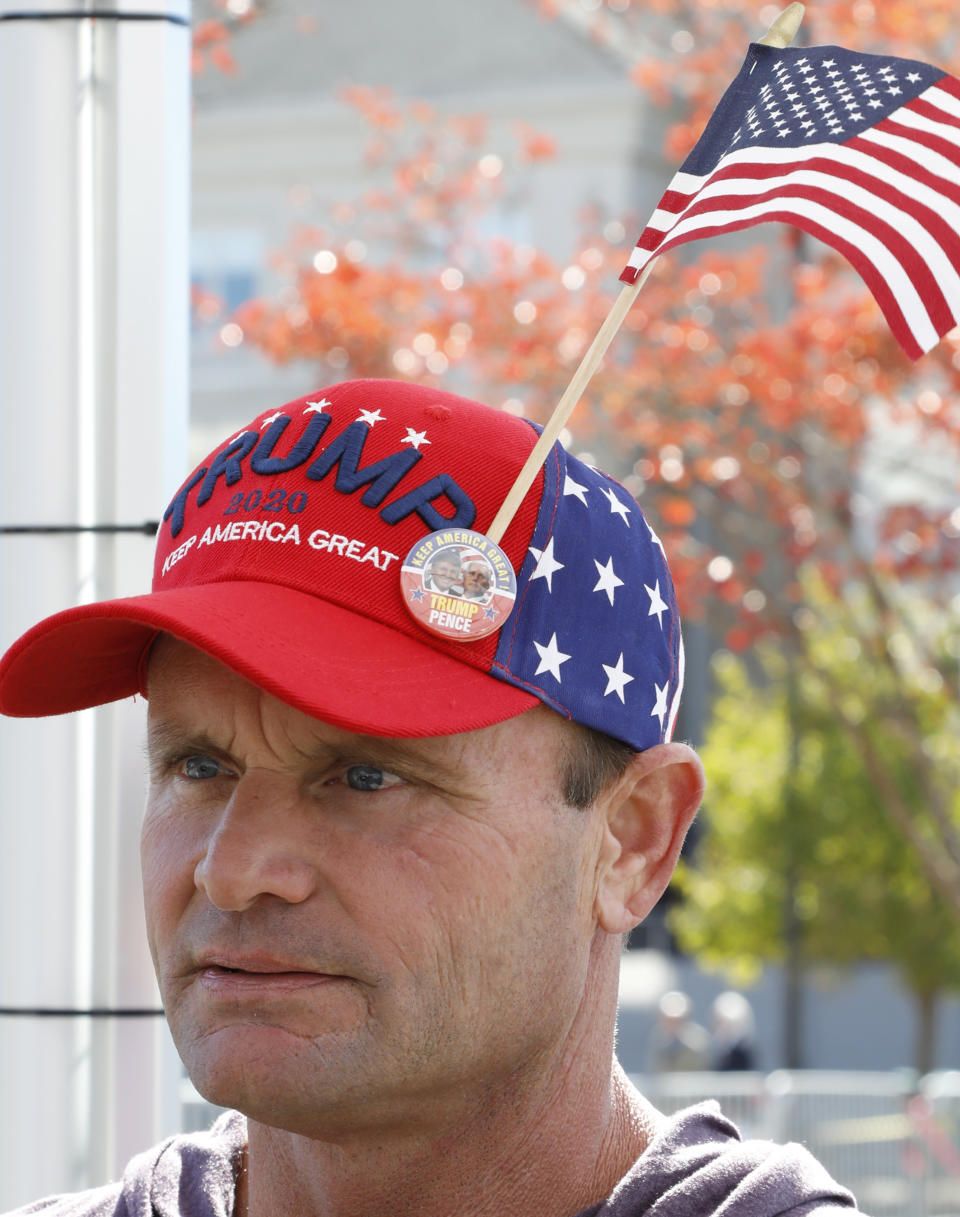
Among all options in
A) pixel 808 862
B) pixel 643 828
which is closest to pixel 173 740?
pixel 643 828

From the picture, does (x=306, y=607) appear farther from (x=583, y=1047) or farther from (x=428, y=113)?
(x=428, y=113)

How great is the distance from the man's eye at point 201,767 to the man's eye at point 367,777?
0.18 m

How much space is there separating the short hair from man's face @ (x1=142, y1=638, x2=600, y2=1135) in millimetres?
19

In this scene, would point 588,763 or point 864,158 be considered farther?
point 864,158

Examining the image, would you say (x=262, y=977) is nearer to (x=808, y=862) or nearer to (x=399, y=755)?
(x=399, y=755)

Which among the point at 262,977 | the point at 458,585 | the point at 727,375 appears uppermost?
the point at 727,375

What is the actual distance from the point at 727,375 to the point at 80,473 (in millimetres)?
6719

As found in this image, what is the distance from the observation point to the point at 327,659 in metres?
1.84

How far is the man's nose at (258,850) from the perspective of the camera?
182 cm

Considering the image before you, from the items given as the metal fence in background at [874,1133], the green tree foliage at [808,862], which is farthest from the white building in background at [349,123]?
the metal fence in background at [874,1133]

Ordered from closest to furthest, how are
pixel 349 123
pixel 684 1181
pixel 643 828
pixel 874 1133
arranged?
pixel 684 1181 < pixel 643 828 < pixel 874 1133 < pixel 349 123

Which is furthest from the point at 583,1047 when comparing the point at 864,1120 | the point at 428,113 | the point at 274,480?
the point at 428,113

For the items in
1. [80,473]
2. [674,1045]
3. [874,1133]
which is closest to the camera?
[80,473]

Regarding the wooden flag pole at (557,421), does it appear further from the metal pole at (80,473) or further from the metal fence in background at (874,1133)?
the metal fence in background at (874,1133)
